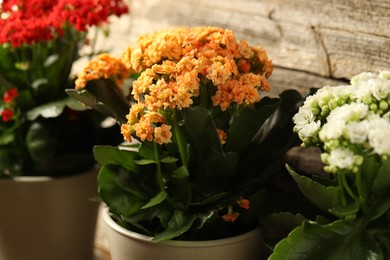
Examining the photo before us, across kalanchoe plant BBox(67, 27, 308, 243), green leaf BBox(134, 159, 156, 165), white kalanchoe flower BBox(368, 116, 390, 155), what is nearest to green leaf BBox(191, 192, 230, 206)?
kalanchoe plant BBox(67, 27, 308, 243)

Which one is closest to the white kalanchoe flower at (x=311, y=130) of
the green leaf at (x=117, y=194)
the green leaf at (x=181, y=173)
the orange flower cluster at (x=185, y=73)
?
the orange flower cluster at (x=185, y=73)

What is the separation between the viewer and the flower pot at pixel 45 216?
4.74 feet

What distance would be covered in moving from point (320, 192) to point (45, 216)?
717 mm

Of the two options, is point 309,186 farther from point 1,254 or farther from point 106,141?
point 1,254

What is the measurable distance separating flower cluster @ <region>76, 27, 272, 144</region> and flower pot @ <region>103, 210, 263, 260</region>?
0.61 feet

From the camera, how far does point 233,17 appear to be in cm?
148

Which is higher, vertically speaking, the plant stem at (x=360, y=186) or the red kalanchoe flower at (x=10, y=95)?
the plant stem at (x=360, y=186)

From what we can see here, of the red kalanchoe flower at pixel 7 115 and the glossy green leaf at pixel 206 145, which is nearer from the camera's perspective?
the glossy green leaf at pixel 206 145

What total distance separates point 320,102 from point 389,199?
0.17 metres

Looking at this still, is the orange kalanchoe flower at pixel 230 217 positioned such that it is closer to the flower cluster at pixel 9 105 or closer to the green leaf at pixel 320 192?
the green leaf at pixel 320 192

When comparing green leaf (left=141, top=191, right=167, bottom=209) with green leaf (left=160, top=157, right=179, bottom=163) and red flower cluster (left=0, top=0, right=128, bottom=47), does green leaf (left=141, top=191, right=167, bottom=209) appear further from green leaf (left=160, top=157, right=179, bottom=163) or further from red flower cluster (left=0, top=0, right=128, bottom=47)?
Result: red flower cluster (left=0, top=0, right=128, bottom=47)

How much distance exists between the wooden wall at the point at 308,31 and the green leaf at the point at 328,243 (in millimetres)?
375

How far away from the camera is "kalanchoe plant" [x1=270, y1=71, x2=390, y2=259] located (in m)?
0.90

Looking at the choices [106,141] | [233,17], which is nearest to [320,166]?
[233,17]
